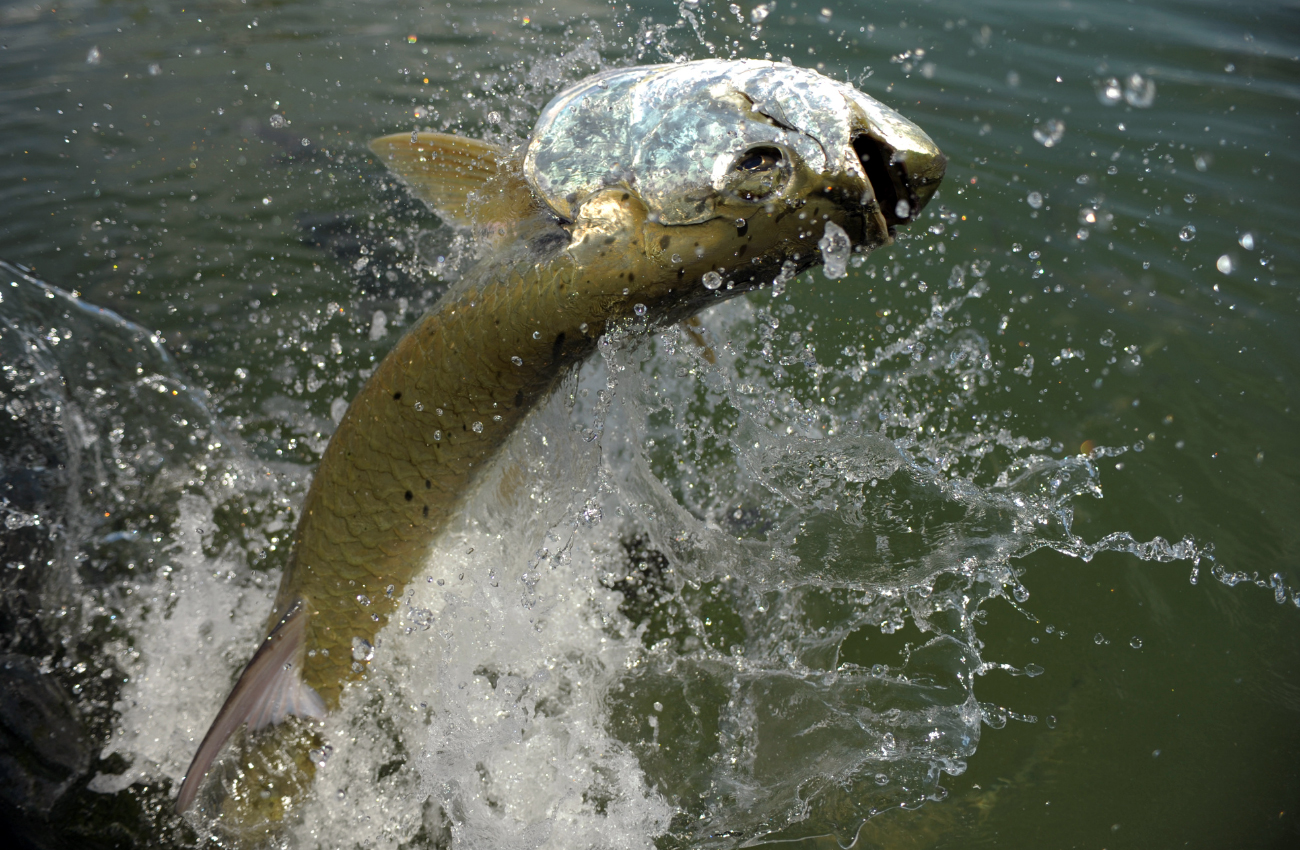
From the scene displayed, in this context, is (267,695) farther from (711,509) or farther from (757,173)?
(757,173)

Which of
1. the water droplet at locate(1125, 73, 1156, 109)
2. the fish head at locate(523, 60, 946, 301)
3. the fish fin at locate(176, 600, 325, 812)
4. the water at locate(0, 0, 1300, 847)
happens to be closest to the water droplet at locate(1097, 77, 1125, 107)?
the water droplet at locate(1125, 73, 1156, 109)

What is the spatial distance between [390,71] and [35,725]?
408 centimetres

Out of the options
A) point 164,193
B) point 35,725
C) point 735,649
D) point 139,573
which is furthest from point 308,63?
point 735,649

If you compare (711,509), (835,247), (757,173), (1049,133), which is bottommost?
(711,509)

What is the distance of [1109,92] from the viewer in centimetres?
504

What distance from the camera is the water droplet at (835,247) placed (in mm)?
1504

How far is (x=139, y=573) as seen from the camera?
3.01m

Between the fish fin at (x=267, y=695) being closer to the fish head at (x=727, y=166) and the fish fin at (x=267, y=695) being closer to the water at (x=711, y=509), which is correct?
the water at (x=711, y=509)

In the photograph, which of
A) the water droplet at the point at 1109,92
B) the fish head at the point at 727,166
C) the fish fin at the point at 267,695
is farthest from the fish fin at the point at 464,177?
the water droplet at the point at 1109,92

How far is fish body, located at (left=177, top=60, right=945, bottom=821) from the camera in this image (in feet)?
4.83

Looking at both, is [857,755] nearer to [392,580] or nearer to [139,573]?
[392,580]

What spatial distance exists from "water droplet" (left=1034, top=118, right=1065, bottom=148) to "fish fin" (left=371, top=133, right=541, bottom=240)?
401 cm

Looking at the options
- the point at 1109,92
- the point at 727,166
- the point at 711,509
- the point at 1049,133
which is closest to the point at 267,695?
the point at 711,509

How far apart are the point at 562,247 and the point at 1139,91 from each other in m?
5.04
